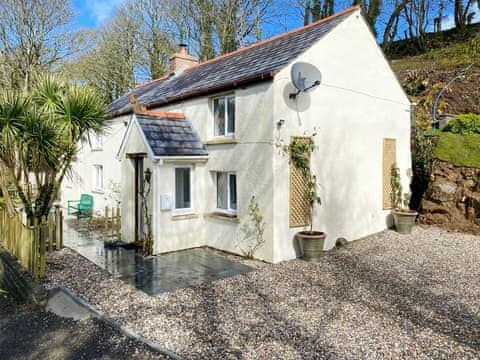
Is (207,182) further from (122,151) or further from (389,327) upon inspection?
(389,327)

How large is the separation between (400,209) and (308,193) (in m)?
5.10

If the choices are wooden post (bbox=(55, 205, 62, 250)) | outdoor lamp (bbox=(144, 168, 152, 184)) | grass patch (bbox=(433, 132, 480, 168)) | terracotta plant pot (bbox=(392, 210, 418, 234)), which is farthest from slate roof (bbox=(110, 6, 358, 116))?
terracotta plant pot (bbox=(392, 210, 418, 234))

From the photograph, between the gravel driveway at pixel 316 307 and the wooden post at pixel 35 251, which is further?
the wooden post at pixel 35 251

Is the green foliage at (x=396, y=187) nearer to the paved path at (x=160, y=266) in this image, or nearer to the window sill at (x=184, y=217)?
the paved path at (x=160, y=266)

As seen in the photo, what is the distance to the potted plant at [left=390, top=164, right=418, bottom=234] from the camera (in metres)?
12.4

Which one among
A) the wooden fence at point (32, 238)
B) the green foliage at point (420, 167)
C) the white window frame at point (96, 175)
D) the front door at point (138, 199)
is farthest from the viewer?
the white window frame at point (96, 175)

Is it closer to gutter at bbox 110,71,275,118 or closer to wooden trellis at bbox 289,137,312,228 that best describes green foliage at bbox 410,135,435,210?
wooden trellis at bbox 289,137,312,228

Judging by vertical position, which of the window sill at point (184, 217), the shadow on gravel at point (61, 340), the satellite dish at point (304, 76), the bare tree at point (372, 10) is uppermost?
the bare tree at point (372, 10)

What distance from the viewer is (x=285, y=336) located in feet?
17.8

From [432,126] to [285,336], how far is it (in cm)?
1404

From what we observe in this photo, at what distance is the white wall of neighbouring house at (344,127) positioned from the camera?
9.66 meters

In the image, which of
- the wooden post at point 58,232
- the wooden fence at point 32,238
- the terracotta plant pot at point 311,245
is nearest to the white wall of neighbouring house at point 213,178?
the terracotta plant pot at point 311,245

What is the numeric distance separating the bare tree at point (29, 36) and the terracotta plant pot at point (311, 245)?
23764mm

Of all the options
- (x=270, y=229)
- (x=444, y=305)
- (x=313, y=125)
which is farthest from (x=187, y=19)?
(x=444, y=305)
